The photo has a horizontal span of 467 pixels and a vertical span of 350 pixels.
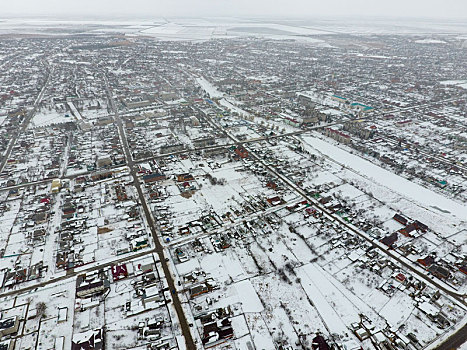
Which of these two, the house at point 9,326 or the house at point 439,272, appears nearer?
the house at point 9,326

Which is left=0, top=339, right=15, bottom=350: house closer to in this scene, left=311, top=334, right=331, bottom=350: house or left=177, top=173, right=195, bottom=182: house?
left=311, top=334, right=331, bottom=350: house

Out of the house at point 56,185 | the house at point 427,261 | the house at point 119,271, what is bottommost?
the house at point 427,261

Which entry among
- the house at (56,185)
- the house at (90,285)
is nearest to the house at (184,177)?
the house at (56,185)

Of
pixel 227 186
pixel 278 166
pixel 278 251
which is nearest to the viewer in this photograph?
pixel 278 251

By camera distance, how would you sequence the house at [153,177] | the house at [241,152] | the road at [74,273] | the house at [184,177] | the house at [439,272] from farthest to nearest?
the house at [241,152], the house at [184,177], the house at [153,177], the house at [439,272], the road at [74,273]

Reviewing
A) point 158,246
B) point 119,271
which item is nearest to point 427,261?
point 158,246

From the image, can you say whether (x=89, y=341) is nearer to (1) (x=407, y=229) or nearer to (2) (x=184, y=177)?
(2) (x=184, y=177)

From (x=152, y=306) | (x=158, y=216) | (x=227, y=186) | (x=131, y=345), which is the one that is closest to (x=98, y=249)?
(x=158, y=216)

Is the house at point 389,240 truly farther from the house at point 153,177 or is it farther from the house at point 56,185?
the house at point 56,185

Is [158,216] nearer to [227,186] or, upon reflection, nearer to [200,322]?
[227,186]

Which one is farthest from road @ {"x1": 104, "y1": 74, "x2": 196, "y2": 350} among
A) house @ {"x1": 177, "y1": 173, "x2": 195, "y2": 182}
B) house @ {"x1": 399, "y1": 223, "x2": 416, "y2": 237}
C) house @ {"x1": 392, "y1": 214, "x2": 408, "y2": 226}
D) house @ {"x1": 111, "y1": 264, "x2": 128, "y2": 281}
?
house @ {"x1": 392, "y1": 214, "x2": 408, "y2": 226}

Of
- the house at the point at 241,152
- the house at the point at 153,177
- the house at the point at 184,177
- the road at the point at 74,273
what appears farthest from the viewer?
the house at the point at 241,152
